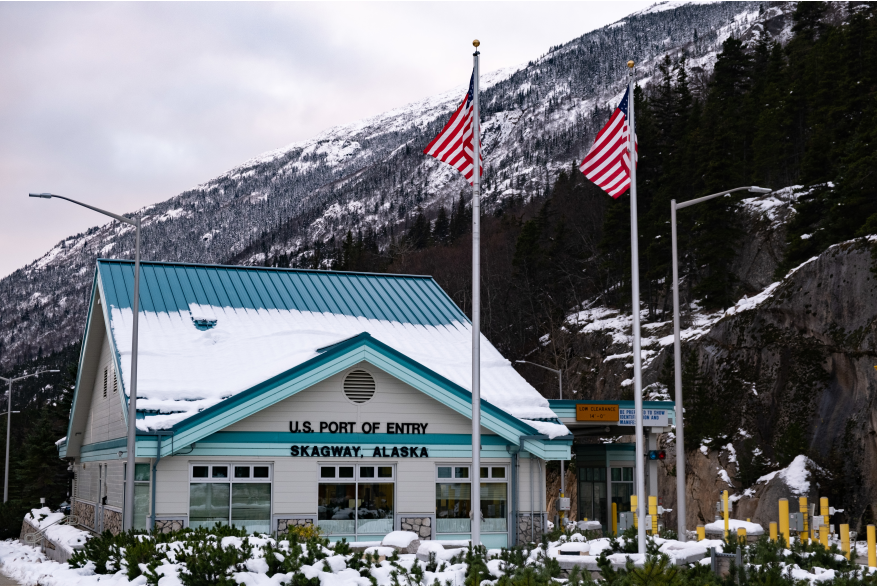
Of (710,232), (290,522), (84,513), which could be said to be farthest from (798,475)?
(84,513)

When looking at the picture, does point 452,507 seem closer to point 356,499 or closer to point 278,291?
point 356,499

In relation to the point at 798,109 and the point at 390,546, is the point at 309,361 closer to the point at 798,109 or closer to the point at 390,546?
the point at 390,546

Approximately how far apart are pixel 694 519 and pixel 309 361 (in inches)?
1095

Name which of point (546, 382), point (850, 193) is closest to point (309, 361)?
point (850, 193)

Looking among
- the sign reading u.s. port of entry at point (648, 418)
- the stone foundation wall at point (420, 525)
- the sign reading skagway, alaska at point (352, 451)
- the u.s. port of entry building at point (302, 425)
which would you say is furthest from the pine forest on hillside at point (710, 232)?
the sign reading skagway, alaska at point (352, 451)

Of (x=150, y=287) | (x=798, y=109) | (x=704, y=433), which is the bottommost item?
(x=704, y=433)

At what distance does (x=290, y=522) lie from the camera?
25.1 m

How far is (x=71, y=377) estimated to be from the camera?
5981 cm

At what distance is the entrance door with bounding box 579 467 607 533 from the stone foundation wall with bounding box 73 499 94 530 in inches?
694

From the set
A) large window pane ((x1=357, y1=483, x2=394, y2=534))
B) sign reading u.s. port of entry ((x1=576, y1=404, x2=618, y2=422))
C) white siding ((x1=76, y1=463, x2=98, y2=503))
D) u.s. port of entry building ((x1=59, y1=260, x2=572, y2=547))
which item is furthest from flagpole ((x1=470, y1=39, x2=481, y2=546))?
white siding ((x1=76, y1=463, x2=98, y2=503))

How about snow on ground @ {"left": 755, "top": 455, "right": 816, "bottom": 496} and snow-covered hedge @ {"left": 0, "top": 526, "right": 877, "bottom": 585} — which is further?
snow on ground @ {"left": 755, "top": 455, "right": 816, "bottom": 496}

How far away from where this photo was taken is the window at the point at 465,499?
26750 millimetres

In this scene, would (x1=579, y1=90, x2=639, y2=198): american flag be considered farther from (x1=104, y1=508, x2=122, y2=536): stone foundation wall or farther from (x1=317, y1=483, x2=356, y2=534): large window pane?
(x1=104, y1=508, x2=122, y2=536): stone foundation wall

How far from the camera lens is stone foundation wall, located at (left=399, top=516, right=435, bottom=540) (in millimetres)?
26122
